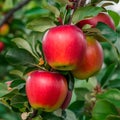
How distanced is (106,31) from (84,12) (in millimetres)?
89

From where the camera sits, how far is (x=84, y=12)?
99 centimetres

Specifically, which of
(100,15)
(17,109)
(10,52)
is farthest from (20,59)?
(100,15)

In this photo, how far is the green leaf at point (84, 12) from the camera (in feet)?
3.22

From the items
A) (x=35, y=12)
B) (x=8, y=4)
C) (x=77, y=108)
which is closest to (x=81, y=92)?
(x=77, y=108)

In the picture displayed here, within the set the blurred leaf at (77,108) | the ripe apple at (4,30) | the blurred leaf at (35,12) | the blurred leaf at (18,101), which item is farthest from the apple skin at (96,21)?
the ripe apple at (4,30)

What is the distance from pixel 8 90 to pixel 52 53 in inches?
9.7

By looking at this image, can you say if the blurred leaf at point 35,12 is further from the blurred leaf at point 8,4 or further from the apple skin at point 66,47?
the apple skin at point 66,47

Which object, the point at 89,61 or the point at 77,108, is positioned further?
the point at 77,108

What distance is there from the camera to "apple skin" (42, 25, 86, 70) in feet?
3.15

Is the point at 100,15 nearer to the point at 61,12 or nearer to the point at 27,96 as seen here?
the point at 61,12

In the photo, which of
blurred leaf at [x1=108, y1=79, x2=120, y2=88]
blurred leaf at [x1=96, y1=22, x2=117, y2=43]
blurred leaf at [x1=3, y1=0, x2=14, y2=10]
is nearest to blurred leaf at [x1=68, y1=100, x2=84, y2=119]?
blurred leaf at [x1=108, y1=79, x2=120, y2=88]

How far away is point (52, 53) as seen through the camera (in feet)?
3.19

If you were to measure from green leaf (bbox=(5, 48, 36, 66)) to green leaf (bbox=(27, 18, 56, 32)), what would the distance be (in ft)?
0.28

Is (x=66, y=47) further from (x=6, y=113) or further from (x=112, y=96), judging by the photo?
(x=6, y=113)
